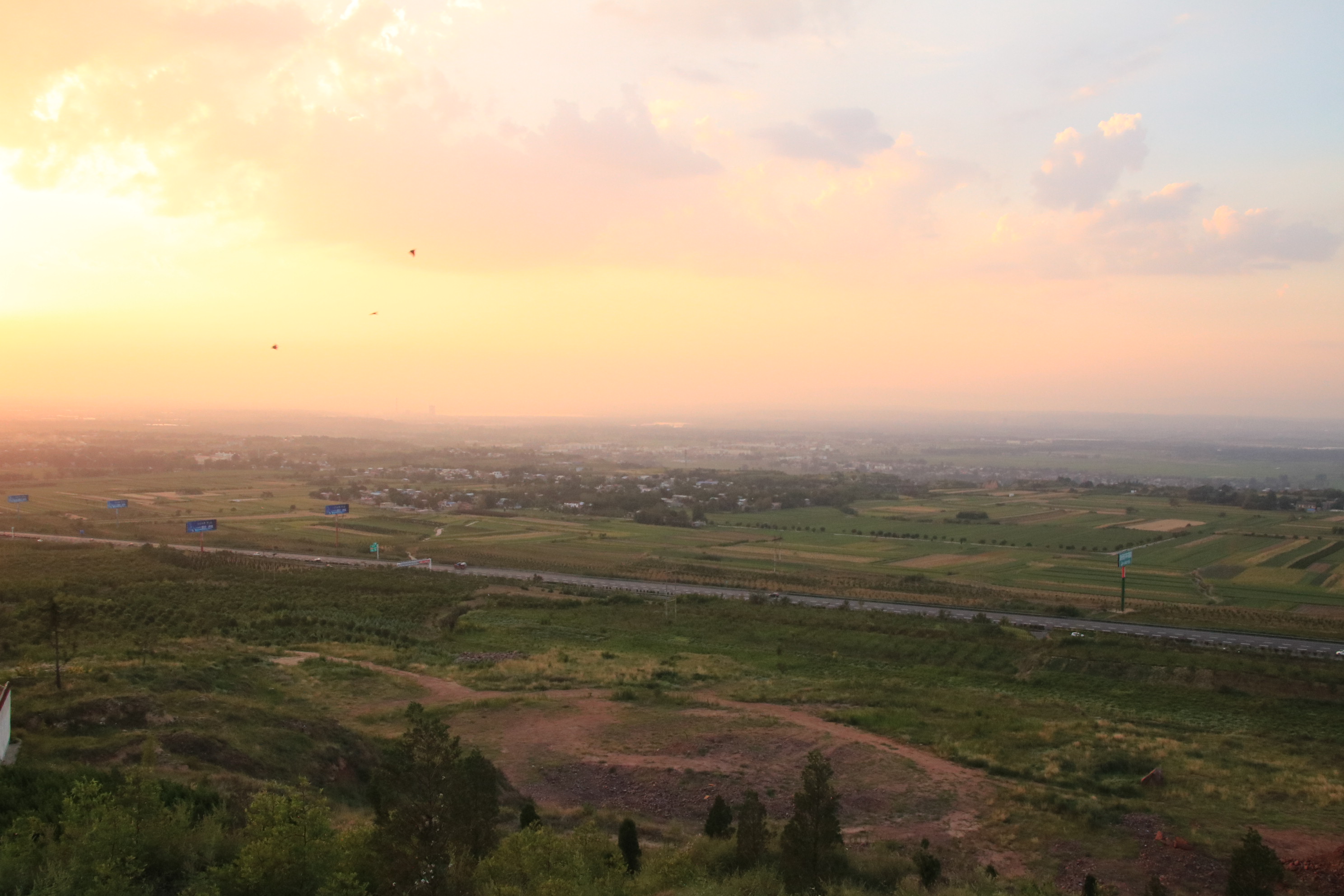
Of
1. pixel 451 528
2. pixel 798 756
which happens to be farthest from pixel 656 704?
pixel 451 528

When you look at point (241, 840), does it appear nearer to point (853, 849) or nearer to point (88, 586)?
point (853, 849)

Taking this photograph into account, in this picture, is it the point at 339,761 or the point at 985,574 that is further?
the point at 985,574

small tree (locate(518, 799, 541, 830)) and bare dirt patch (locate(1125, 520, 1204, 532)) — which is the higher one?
small tree (locate(518, 799, 541, 830))

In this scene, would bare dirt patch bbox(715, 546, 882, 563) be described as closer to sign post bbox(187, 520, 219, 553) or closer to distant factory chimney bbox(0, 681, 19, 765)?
sign post bbox(187, 520, 219, 553)

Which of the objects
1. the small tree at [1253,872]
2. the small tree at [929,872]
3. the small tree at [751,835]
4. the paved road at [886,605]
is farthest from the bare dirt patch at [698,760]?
the paved road at [886,605]

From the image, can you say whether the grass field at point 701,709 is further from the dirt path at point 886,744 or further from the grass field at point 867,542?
the grass field at point 867,542

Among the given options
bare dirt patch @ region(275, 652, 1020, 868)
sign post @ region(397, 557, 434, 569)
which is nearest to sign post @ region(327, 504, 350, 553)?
sign post @ region(397, 557, 434, 569)
